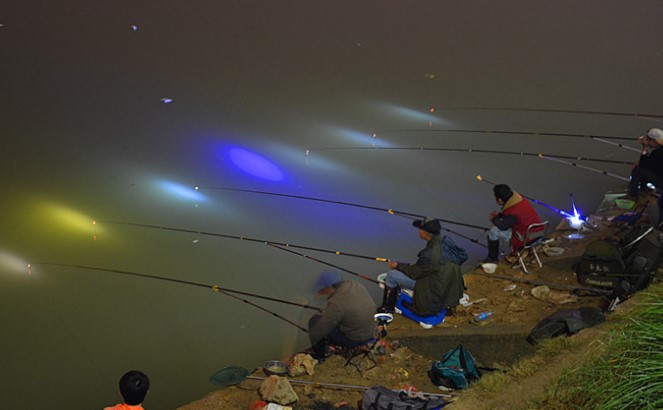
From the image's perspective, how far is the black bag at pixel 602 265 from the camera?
17.9ft

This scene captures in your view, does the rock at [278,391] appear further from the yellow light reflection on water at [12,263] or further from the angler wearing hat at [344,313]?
the yellow light reflection on water at [12,263]

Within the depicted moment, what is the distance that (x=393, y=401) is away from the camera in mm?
4125

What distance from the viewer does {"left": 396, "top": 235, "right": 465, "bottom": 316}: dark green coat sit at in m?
5.43

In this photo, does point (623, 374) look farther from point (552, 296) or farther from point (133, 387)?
point (552, 296)

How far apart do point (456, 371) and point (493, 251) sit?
2133 millimetres

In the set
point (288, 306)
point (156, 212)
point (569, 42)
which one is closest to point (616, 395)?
point (288, 306)

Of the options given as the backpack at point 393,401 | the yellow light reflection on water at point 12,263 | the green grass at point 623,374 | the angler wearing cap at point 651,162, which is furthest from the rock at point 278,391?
the angler wearing cap at point 651,162

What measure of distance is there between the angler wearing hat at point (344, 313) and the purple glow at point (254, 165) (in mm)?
2912

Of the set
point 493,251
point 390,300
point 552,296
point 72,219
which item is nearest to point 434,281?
point 390,300

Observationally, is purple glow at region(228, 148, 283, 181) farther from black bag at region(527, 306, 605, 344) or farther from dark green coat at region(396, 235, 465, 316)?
black bag at region(527, 306, 605, 344)

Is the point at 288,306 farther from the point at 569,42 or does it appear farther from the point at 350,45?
the point at 569,42

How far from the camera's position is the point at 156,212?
6828 mm

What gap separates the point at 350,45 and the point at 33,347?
24.6 feet

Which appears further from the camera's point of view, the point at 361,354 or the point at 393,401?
the point at 361,354
